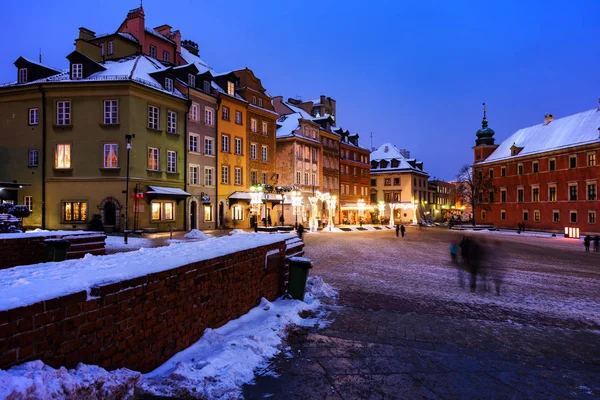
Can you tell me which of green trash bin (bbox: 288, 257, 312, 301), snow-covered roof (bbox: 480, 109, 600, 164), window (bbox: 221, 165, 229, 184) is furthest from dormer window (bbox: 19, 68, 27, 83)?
snow-covered roof (bbox: 480, 109, 600, 164)

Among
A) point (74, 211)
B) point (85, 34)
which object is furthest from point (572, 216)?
point (85, 34)

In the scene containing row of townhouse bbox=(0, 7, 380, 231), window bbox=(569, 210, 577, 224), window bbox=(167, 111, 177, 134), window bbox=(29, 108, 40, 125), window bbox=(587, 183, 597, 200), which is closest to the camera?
row of townhouse bbox=(0, 7, 380, 231)

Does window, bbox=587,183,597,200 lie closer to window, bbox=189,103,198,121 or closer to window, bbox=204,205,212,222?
window, bbox=204,205,212,222

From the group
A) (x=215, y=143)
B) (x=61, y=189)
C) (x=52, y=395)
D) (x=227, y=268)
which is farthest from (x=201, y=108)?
(x=52, y=395)

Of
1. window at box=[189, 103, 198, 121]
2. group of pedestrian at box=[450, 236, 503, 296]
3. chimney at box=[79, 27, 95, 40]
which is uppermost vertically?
chimney at box=[79, 27, 95, 40]

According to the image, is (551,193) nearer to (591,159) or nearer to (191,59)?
(591,159)

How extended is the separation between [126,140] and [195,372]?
27181 millimetres

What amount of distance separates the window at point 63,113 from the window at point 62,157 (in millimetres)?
1697

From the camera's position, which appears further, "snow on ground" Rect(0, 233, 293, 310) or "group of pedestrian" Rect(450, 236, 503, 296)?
"group of pedestrian" Rect(450, 236, 503, 296)

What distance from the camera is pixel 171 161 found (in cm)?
3275

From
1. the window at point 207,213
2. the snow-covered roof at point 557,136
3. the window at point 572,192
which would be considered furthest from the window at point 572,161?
the window at point 207,213

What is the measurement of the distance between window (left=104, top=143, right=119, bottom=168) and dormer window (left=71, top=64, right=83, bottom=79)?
529 centimetres

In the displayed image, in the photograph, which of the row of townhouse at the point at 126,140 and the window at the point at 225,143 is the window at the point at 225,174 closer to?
the row of townhouse at the point at 126,140

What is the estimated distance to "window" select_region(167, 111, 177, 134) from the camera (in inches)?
1275
